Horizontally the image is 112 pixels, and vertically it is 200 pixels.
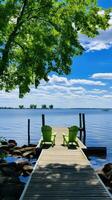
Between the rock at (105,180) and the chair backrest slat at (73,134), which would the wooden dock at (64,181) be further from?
the chair backrest slat at (73,134)

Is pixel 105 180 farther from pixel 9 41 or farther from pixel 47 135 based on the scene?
pixel 9 41

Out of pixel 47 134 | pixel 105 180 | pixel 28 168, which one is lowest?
pixel 105 180

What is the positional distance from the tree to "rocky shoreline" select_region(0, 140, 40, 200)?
5.33m

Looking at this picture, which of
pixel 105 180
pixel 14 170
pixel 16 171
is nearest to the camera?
pixel 105 180

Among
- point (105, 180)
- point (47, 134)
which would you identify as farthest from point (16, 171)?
point (105, 180)

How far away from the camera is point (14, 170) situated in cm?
2567

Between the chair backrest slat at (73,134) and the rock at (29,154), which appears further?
the rock at (29,154)

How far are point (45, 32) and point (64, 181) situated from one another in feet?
33.5

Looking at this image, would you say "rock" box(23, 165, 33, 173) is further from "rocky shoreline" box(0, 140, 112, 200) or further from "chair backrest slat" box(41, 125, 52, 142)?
"chair backrest slat" box(41, 125, 52, 142)

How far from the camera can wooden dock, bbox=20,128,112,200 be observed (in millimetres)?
14655

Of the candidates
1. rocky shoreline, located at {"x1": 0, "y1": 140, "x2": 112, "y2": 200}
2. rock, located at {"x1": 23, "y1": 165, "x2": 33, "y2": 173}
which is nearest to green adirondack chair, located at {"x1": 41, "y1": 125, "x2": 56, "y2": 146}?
rocky shoreline, located at {"x1": 0, "y1": 140, "x2": 112, "y2": 200}

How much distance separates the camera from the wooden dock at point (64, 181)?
577 inches

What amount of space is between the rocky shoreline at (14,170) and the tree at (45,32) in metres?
5.33

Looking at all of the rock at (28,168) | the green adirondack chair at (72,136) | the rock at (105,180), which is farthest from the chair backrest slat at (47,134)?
the rock at (105,180)
